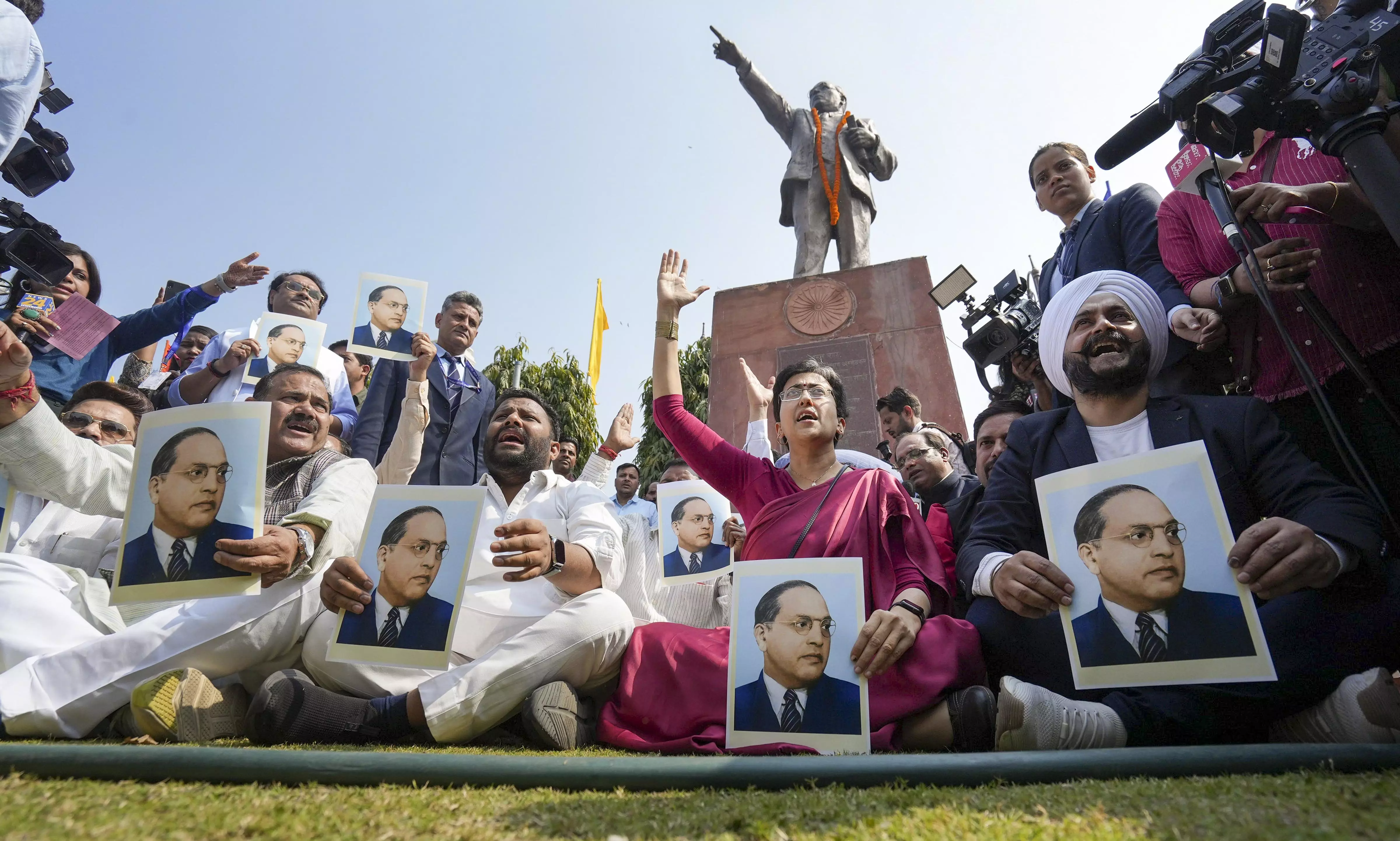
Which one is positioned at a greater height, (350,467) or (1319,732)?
(350,467)

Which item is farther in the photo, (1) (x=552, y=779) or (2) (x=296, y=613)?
A: (2) (x=296, y=613)

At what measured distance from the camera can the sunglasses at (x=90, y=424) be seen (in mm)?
3078

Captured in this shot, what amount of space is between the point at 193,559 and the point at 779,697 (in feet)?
5.05

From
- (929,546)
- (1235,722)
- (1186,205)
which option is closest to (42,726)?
(929,546)

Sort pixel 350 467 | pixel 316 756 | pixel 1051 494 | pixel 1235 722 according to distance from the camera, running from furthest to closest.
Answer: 1. pixel 350 467
2. pixel 1051 494
3. pixel 1235 722
4. pixel 316 756

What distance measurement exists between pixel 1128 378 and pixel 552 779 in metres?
1.88

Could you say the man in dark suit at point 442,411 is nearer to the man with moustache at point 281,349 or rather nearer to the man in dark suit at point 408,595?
the man with moustache at point 281,349

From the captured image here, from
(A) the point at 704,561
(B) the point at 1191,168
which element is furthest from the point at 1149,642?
(A) the point at 704,561

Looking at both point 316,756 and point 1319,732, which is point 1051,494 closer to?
point 1319,732

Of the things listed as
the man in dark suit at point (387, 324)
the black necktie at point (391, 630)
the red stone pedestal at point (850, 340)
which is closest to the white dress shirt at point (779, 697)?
the black necktie at point (391, 630)

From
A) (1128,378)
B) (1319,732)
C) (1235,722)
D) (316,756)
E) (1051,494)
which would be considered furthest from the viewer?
(1128,378)

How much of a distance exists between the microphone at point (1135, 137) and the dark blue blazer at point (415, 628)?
2.53 meters

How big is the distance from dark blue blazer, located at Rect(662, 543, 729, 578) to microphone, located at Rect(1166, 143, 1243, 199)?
6.80 ft

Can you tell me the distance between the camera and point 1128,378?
88.4 inches
